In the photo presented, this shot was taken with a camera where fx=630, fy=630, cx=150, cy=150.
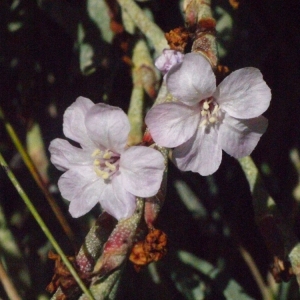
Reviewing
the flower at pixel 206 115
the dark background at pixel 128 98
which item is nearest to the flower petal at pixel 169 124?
the flower at pixel 206 115

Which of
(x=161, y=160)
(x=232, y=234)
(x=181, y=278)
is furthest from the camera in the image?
(x=232, y=234)

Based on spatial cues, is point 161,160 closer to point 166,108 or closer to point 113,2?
point 166,108

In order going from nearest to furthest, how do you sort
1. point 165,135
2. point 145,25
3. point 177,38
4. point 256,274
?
point 165,135 < point 177,38 < point 145,25 < point 256,274

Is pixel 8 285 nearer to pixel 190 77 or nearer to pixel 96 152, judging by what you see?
pixel 96 152

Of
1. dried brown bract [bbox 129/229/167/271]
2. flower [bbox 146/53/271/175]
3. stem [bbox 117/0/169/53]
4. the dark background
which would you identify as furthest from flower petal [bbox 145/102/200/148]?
the dark background

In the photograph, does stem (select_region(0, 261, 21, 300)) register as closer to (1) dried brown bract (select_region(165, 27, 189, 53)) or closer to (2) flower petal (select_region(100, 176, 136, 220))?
(2) flower petal (select_region(100, 176, 136, 220))

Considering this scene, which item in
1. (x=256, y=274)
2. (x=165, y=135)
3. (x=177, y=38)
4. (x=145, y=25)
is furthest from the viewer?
(x=256, y=274)

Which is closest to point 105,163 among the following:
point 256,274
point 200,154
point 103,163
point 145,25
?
point 103,163

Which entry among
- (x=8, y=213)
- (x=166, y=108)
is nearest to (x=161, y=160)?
(x=166, y=108)
